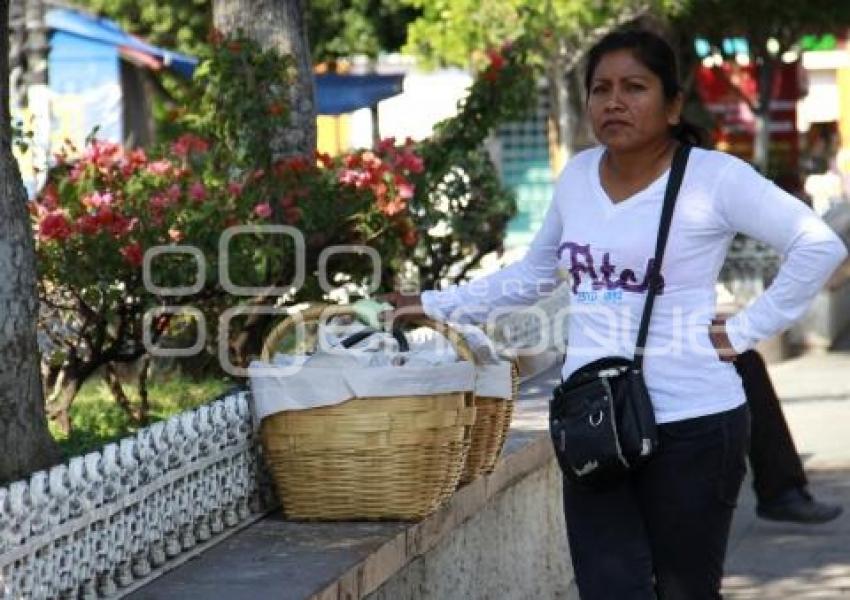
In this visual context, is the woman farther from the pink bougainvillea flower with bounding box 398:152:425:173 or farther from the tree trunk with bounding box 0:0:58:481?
the pink bougainvillea flower with bounding box 398:152:425:173

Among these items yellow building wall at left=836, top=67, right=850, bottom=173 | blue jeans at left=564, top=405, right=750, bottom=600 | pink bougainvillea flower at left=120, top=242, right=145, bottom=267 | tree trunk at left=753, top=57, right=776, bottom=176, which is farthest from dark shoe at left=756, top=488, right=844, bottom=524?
yellow building wall at left=836, top=67, right=850, bottom=173

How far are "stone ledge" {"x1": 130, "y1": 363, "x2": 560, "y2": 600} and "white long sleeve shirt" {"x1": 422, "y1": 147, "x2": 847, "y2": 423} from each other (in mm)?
827

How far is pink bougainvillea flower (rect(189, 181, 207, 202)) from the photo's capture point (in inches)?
302

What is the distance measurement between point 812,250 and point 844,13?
1056 inches

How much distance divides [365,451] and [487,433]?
0.78 meters

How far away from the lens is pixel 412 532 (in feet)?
17.5

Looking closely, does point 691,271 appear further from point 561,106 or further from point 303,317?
point 561,106

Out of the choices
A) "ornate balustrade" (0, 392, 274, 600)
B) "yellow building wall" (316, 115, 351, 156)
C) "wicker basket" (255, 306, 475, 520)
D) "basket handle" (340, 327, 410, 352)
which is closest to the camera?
"ornate balustrade" (0, 392, 274, 600)

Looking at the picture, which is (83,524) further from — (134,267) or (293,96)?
(293,96)

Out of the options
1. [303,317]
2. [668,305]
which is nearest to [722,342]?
[668,305]

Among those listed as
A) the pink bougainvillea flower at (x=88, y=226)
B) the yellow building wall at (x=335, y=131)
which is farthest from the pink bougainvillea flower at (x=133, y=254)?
the yellow building wall at (x=335, y=131)

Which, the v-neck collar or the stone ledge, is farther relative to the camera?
the stone ledge

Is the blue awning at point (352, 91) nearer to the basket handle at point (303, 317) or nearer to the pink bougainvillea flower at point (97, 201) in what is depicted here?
the pink bougainvillea flower at point (97, 201)

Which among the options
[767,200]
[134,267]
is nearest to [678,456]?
[767,200]
